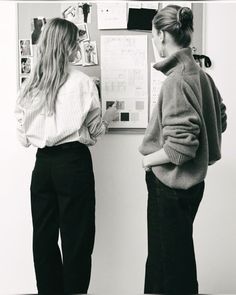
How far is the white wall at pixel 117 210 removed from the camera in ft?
7.50

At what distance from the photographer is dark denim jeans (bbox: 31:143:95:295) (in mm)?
1848

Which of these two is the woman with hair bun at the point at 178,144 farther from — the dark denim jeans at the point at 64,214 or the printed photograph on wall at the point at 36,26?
the printed photograph on wall at the point at 36,26

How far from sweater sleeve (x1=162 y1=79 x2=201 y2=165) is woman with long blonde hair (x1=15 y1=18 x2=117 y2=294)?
17.5 inches

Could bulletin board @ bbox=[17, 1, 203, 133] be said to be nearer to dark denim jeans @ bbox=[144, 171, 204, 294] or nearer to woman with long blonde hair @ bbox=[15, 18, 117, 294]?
woman with long blonde hair @ bbox=[15, 18, 117, 294]

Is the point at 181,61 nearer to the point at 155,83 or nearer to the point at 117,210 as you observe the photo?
the point at 155,83

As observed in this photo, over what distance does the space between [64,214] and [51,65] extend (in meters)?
0.65

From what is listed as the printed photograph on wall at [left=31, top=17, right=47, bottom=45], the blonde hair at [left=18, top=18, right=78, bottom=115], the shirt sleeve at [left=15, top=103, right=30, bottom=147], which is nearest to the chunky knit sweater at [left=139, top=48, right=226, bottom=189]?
the blonde hair at [left=18, top=18, right=78, bottom=115]

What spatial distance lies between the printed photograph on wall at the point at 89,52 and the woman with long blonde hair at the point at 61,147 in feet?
1.16

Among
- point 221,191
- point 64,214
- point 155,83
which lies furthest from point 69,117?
point 221,191

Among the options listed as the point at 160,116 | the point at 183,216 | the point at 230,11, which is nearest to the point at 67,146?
the point at 160,116

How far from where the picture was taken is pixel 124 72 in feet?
7.30

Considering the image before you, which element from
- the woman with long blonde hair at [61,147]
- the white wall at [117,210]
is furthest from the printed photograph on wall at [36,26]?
the woman with long blonde hair at [61,147]

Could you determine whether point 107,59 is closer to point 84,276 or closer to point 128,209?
point 128,209

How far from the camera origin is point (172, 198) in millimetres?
1558
